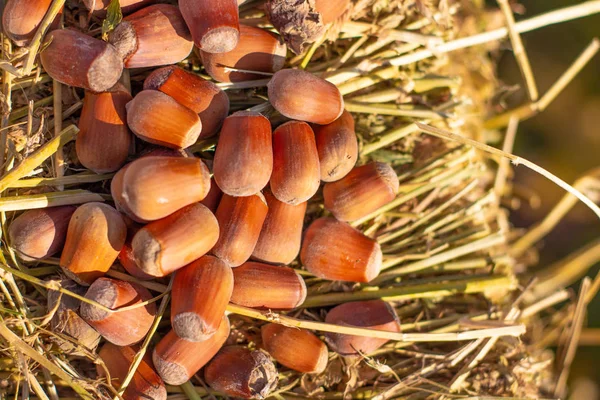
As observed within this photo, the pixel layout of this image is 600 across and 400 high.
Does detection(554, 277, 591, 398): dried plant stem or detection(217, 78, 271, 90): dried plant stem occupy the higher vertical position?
detection(217, 78, 271, 90): dried plant stem

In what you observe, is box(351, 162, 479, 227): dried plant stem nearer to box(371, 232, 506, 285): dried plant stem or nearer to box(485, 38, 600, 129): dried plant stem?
box(371, 232, 506, 285): dried plant stem

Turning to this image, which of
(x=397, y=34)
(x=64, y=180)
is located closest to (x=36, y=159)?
(x=64, y=180)

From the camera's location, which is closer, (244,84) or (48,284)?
(48,284)

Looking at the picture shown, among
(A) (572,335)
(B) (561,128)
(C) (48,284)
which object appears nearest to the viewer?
(C) (48,284)

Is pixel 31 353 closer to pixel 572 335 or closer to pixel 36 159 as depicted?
pixel 36 159

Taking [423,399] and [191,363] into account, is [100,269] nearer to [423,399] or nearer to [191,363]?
[191,363]

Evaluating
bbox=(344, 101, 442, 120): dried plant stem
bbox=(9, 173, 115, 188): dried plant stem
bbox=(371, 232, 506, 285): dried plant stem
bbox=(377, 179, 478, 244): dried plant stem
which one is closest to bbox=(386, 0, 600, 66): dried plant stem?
bbox=(344, 101, 442, 120): dried plant stem

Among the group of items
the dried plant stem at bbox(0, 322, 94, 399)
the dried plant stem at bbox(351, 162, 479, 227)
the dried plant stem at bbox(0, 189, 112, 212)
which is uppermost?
the dried plant stem at bbox(0, 189, 112, 212)
